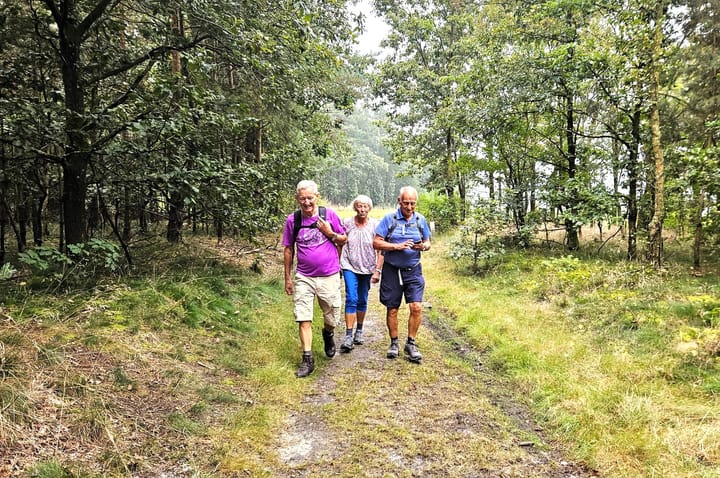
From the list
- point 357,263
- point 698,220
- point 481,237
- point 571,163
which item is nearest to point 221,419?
point 357,263

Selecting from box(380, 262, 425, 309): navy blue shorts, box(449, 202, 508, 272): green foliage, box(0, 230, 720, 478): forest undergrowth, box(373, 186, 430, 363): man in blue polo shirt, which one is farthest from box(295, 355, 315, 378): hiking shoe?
box(449, 202, 508, 272): green foliage

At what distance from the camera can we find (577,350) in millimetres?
4801

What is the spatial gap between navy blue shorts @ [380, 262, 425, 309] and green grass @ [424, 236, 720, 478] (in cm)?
138

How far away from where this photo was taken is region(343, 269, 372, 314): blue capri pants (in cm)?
517

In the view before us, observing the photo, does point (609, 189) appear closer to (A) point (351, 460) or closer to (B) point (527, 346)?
(B) point (527, 346)

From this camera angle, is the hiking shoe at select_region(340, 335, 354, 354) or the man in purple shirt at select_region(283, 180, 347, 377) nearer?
the man in purple shirt at select_region(283, 180, 347, 377)

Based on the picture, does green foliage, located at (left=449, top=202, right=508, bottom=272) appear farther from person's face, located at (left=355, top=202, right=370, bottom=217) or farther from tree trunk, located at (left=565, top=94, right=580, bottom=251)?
person's face, located at (left=355, top=202, right=370, bottom=217)

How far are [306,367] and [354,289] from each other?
1.24 metres

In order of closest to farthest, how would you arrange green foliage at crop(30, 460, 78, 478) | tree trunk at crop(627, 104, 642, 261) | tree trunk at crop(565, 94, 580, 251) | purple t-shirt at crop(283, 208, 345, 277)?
green foliage at crop(30, 460, 78, 478)
purple t-shirt at crop(283, 208, 345, 277)
tree trunk at crop(627, 104, 642, 261)
tree trunk at crop(565, 94, 580, 251)

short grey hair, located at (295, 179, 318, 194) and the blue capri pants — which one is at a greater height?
short grey hair, located at (295, 179, 318, 194)

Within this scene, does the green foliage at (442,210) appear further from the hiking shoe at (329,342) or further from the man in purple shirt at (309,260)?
the man in purple shirt at (309,260)

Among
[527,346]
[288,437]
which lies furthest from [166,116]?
[527,346]

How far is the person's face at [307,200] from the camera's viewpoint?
14.3 ft

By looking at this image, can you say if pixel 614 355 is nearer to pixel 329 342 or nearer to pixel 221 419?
pixel 329 342
